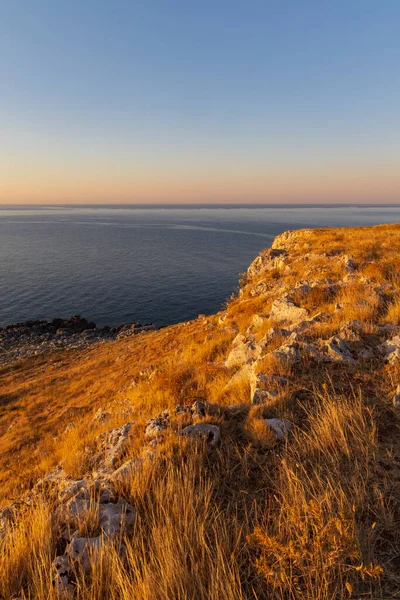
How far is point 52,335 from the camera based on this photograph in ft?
134

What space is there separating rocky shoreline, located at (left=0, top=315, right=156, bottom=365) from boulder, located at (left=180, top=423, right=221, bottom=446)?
34.0 m

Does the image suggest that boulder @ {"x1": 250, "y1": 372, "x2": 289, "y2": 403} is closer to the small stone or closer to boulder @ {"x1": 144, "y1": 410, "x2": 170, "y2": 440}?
the small stone

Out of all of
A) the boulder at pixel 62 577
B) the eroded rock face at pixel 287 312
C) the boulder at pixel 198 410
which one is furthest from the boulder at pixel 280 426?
the eroded rock face at pixel 287 312

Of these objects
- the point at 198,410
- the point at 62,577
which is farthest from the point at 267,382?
the point at 62,577

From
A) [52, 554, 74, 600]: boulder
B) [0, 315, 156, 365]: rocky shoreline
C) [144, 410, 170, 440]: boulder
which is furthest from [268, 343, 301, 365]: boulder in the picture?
[0, 315, 156, 365]: rocky shoreline

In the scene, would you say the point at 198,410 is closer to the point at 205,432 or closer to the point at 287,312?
the point at 205,432

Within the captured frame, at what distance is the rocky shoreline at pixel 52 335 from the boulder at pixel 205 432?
33997mm

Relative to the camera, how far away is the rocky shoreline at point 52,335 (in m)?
35.8

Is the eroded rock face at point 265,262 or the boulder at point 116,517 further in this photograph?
the eroded rock face at point 265,262

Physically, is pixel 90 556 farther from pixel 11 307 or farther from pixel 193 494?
pixel 11 307

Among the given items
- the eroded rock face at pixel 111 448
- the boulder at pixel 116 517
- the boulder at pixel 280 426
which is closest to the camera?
the boulder at pixel 116 517

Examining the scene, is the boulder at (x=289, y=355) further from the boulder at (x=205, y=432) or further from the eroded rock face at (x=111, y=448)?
the eroded rock face at (x=111, y=448)

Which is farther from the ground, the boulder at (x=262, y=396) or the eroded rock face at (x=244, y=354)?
the boulder at (x=262, y=396)

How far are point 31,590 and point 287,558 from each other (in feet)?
7.74
